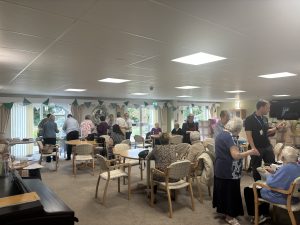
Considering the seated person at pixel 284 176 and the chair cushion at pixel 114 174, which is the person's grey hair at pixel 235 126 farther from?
the chair cushion at pixel 114 174

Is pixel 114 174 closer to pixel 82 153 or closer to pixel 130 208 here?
pixel 130 208

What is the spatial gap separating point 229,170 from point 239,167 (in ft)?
0.46

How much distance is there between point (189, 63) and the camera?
139 inches

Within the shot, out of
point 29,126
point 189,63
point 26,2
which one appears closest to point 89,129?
point 29,126

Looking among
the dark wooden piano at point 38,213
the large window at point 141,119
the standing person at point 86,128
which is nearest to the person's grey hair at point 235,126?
the dark wooden piano at point 38,213

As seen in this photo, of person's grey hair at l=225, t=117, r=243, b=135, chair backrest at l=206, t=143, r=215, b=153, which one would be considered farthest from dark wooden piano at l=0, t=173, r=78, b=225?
chair backrest at l=206, t=143, r=215, b=153

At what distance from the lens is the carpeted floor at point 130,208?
3.19 m

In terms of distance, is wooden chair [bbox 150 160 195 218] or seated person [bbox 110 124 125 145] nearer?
wooden chair [bbox 150 160 195 218]

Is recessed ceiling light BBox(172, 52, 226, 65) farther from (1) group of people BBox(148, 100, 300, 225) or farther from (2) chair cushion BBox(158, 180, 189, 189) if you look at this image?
(2) chair cushion BBox(158, 180, 189, 189)

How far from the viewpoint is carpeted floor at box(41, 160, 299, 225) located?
319cm

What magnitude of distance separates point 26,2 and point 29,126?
7.84m

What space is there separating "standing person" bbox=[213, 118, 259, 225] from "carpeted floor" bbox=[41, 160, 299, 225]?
0.25 m

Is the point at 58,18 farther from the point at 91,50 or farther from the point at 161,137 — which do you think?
the point at 161,137

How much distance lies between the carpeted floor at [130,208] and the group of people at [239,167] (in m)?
0.25
